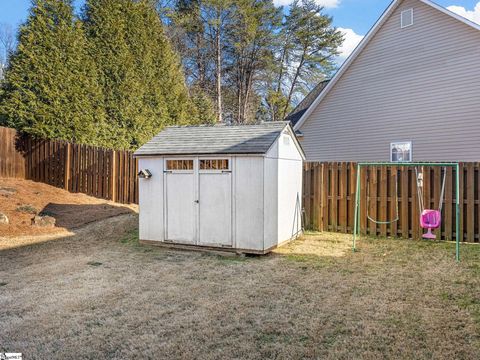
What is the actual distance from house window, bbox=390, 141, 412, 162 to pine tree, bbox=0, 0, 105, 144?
10702 millimetres

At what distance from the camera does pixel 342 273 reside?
17.9 feet

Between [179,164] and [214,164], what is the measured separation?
777 millimetres

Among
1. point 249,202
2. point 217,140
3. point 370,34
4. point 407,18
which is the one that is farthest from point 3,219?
point 407,18

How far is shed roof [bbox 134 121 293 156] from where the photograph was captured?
21.9ft

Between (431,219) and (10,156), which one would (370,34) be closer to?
(431,219)

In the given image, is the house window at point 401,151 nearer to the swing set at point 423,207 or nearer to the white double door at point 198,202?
the swing set at point 423,207

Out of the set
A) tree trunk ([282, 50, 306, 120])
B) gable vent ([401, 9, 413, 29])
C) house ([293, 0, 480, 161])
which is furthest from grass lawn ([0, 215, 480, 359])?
tree trunk ([282, 50, 306, 120])

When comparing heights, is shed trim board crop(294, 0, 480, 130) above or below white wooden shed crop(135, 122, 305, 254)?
above

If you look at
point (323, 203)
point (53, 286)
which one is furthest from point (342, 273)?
point (53, 286)

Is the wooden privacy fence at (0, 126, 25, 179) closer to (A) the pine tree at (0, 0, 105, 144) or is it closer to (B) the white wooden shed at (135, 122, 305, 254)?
(A) the pine tree at (0, 0, 105, 144)

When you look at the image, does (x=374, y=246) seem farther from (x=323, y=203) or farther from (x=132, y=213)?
(x=132, y=213)

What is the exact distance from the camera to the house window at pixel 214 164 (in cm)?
678

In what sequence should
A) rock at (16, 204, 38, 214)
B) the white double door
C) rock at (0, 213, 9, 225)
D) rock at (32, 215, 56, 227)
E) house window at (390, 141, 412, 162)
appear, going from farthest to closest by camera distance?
house window at (390, 141, 412, 162) < rock at (16, 204, 38, 214) < rock at (32, 215, 56, 227) < rock at (0, 213, 9, 225) < the white double door

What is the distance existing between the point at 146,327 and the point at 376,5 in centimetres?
1760
